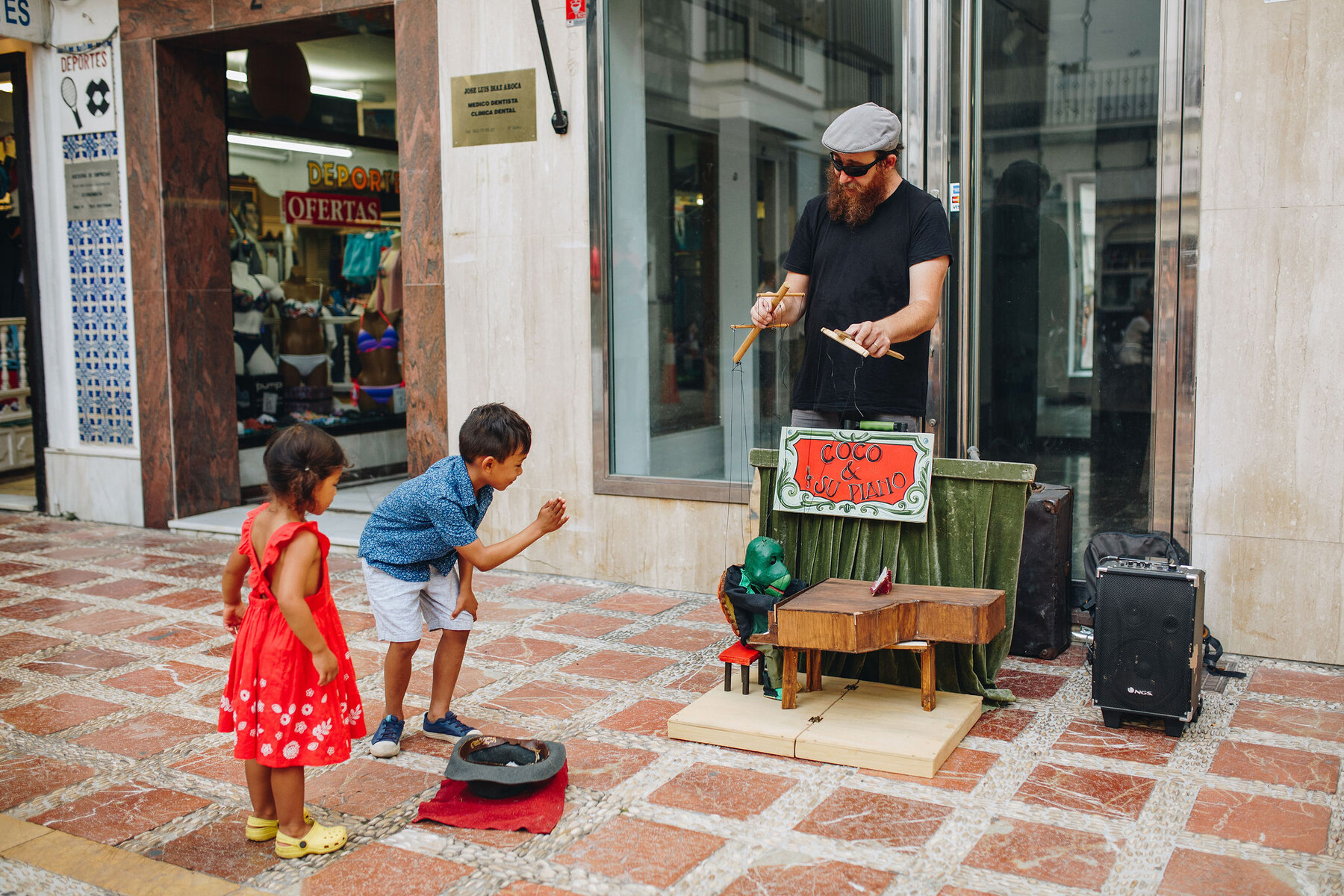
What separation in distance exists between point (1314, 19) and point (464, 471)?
140 inches

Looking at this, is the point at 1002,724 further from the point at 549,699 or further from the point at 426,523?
the point at 426,523

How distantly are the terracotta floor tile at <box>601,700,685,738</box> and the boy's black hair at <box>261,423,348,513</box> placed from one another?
1.44 metres

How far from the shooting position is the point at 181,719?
3.93 metres

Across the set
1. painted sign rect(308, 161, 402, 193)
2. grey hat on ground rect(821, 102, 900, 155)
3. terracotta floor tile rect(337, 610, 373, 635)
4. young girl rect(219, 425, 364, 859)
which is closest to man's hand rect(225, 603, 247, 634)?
young girl rect(219, 425, 364, 859)

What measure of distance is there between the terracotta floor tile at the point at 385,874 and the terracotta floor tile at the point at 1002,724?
1.74 metres

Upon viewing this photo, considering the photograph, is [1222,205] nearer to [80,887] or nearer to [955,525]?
[955,525]

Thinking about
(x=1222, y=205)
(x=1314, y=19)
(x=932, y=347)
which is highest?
(x=1314, y=19)

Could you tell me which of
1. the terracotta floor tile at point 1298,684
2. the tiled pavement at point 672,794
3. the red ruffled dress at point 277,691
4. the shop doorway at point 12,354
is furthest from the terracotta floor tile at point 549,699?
the shop doorway at point 12,354

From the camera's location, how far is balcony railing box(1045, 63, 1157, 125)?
486cm

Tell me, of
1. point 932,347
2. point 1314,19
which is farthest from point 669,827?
point 1314,19

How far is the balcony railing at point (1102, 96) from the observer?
191 inches

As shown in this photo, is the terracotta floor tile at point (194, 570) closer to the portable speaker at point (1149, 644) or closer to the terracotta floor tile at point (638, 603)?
the terracotta floor tile at point (638, 603)

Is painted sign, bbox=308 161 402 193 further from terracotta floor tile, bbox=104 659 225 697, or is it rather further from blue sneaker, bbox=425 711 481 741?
blue sneaker, bbox=425 711 481 741

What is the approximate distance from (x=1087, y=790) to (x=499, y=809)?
1634 millimetres
